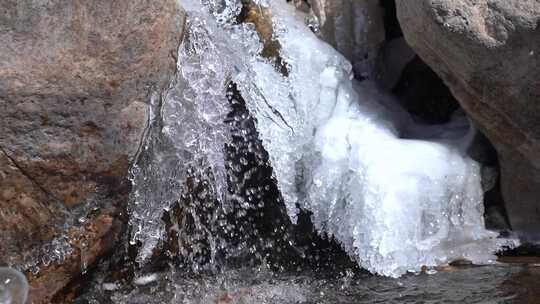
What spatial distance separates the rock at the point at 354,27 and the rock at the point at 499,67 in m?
0.73

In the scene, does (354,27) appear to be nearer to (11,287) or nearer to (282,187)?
(282,187)

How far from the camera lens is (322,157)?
12.8 feet

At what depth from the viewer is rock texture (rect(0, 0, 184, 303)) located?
348 cm

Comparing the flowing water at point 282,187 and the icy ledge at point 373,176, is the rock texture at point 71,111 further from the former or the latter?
the icy ledge at point 373,176

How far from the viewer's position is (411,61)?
4.60 m

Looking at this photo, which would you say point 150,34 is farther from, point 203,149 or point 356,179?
point 356,179

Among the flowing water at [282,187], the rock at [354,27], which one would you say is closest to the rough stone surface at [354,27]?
the rock at [354,27]

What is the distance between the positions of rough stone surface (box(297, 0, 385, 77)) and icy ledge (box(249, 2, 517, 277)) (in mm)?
324

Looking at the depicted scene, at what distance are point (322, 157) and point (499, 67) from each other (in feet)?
3.13

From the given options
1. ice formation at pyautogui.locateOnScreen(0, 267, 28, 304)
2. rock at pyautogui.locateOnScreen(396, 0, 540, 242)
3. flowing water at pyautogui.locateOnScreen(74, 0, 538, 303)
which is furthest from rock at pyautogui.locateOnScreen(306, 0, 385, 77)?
ice formation at pyautogui.locateOnScreen(0, 267, 28, 304)

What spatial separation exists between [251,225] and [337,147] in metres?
0.61

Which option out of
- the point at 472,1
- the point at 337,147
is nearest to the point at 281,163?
the point at 337,147

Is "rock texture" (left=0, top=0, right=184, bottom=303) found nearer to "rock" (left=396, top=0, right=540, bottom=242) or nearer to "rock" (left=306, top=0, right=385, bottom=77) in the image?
"rock" (left=306, top=0, right=385, bottom=77)

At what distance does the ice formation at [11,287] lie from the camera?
3123mm
